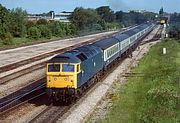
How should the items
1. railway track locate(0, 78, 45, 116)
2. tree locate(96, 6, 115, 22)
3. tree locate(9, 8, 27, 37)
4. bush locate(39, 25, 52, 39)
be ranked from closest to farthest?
railway track locate(0, 78, 45, 116)
tree locate(9, 8, 27, 37)
bush locate(39, 25, 52, 39)
tree locate(96, 6, 115, 22)

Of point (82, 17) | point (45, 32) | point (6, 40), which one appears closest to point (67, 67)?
point (6, 40)

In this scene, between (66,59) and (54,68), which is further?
(66,59)

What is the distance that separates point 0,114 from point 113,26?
14405 cm

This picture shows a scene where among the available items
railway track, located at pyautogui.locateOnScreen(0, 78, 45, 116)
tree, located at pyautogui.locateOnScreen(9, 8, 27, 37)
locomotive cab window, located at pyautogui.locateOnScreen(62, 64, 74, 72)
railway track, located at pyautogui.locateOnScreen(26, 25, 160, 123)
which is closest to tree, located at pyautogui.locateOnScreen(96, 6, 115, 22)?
tree, located at pyautogui.locateOnScreen(9, 8, 27, 37)

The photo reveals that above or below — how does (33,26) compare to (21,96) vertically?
above

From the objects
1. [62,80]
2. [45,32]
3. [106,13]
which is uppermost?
[106,13]

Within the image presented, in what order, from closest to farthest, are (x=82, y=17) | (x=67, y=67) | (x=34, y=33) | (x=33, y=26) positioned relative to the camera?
(x=67, y=67) → (x=34, y=33) → (x=33, y=26) → (x=82, y=17)

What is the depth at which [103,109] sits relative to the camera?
21406mm

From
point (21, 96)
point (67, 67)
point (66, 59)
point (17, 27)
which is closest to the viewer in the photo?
point (67, 67)

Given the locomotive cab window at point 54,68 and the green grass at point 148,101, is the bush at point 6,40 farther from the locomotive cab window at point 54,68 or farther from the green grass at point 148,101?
the locomotive cab window at point 54,68

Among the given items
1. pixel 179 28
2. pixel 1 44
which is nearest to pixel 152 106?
pixel 1 44

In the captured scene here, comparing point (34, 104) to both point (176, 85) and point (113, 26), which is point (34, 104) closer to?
point (176, 85)

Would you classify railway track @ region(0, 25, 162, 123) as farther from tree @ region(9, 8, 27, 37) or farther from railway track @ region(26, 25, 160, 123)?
tree @ region(9, 8, 27, 37)

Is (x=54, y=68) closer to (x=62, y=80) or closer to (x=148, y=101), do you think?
(x=62, y=80)
